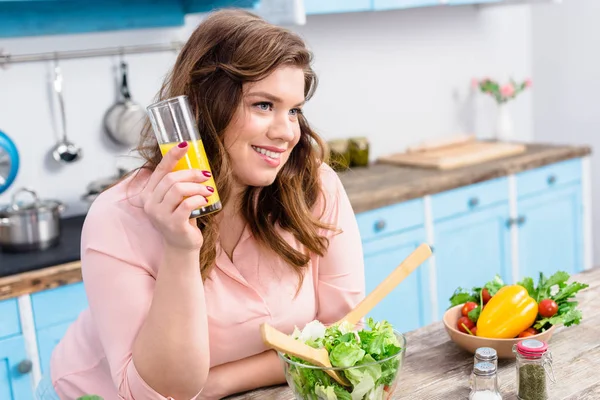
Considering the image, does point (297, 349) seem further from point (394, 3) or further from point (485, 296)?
point (394, 3)

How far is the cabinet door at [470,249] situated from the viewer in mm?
3348

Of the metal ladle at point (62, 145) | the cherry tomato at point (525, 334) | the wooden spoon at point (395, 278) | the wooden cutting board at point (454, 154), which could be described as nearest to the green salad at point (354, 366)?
the wooden spoon at point (395, 278)

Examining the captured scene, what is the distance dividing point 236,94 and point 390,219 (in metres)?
1.68

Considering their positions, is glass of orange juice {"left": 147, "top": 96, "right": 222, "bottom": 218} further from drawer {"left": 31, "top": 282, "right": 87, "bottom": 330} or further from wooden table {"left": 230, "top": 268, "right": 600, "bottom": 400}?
drawer {"left": 31, "top": 282, "right": 87, "bottom": 330}

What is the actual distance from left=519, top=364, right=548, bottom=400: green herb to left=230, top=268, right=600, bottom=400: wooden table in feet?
0.10

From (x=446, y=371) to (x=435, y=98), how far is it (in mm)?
2774

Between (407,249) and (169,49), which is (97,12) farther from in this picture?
(407,249)

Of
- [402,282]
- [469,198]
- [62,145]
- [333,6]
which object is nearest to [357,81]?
[333,6]

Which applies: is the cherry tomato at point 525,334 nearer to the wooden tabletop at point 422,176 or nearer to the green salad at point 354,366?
the green salad at point 354,366

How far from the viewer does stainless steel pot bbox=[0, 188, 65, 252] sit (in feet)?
8.23

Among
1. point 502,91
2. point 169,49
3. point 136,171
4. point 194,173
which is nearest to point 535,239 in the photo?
point 502,91

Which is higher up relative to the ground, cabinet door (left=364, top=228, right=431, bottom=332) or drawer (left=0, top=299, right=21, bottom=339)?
drawer (left=0, top=299, right=21, bottom=339)

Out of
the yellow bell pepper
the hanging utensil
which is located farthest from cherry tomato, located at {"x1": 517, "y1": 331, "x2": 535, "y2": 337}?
the hanging utensil

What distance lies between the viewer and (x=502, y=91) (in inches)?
159
